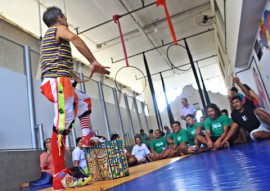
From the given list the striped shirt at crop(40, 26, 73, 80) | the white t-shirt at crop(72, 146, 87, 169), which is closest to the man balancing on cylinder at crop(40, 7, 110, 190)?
the striped shirt at crop(40, 26, 73, 80)

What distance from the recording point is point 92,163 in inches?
66.9

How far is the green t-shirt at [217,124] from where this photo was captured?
3334 mm

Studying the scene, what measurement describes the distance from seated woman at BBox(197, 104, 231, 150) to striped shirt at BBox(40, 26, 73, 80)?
8.03ft

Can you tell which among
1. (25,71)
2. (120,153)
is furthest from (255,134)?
(25,71)

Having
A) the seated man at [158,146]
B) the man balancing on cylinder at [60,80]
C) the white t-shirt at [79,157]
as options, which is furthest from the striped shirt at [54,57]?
the seated man at [158,146]

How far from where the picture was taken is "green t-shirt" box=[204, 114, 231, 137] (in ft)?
10.9

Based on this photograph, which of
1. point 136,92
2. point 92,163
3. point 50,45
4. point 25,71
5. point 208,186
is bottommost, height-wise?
point 208,186

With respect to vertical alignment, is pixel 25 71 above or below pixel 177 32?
below

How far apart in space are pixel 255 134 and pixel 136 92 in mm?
8833

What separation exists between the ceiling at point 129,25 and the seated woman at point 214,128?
9.22 feet

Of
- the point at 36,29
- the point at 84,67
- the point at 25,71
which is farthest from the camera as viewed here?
the point at 84,67

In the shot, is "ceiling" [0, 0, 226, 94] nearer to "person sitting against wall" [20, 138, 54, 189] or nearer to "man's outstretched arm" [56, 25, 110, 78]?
"person sitting against wall" [20, 138, 54, 189]

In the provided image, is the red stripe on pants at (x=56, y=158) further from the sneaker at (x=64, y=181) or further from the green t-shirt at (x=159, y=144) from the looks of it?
the green t-shirt at (x=159, y=144)

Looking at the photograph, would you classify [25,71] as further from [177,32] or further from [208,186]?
[177,32]
